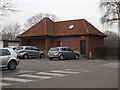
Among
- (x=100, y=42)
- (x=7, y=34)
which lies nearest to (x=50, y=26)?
(x=100, y=42)

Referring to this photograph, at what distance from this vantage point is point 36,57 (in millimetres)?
29656

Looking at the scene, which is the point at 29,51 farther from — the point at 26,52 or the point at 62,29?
the point at 62,29

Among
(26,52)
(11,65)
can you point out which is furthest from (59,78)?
(26,52)

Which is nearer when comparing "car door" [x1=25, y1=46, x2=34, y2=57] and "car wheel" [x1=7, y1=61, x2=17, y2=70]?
"car wheel" [x1=7, y1=61, x2=17, y2=70]

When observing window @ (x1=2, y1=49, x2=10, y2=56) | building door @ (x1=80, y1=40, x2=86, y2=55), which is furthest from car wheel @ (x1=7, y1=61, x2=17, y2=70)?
building door @ (x1=80, y1=40, x2=86, y2=55)

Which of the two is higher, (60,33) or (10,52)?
(60,33)

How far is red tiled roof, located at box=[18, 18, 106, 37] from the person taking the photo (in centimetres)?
3547

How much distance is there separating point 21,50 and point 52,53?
13.9ft

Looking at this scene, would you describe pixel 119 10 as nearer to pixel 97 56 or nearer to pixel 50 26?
pixel 97 56

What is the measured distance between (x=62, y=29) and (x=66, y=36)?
291 cm

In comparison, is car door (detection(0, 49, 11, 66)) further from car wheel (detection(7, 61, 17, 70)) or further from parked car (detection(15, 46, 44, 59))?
parked car (detection(15, 46, 44, 59))

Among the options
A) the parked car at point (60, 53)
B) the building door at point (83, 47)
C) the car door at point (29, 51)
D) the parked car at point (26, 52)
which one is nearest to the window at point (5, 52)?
the parked car at point (60, 53)

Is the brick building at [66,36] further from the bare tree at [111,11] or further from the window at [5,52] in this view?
the window at [5,52]

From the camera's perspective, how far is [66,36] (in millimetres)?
35625
